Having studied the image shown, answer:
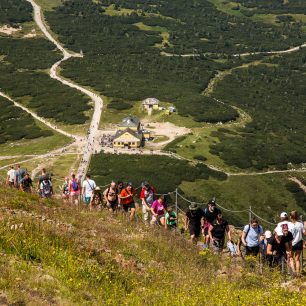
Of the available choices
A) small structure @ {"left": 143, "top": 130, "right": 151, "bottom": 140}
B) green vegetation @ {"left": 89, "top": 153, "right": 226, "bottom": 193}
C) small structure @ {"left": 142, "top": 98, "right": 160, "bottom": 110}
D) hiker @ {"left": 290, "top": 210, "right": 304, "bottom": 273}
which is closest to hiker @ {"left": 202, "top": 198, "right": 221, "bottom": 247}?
hiker @ {"left": 290, "top": 210, "right": 304, "bottom": 273}

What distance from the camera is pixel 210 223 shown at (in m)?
16.2

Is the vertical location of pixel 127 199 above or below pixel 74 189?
above

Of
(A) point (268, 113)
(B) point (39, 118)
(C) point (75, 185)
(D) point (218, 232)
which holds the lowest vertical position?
(A) point (268, 113)

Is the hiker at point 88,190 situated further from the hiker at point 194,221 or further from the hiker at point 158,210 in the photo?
the hiker at point 194,221

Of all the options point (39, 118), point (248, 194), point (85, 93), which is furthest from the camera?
point (85, 93)

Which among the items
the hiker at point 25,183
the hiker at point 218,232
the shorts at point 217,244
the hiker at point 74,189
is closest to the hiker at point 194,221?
the hiker at point 218,232

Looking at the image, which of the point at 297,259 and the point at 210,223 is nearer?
the point at 297,259

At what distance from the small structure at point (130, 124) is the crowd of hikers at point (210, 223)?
64.5m

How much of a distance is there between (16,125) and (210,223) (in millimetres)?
84467

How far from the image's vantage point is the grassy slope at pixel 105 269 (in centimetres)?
919

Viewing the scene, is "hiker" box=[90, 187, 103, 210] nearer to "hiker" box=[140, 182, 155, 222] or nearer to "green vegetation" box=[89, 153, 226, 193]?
"hiker" box=[140, 182, 155, 222]

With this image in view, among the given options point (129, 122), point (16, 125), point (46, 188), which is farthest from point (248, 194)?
point (46, 188)

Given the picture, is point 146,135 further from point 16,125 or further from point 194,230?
point 194,230

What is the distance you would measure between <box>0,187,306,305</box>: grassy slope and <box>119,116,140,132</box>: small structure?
7180cm
